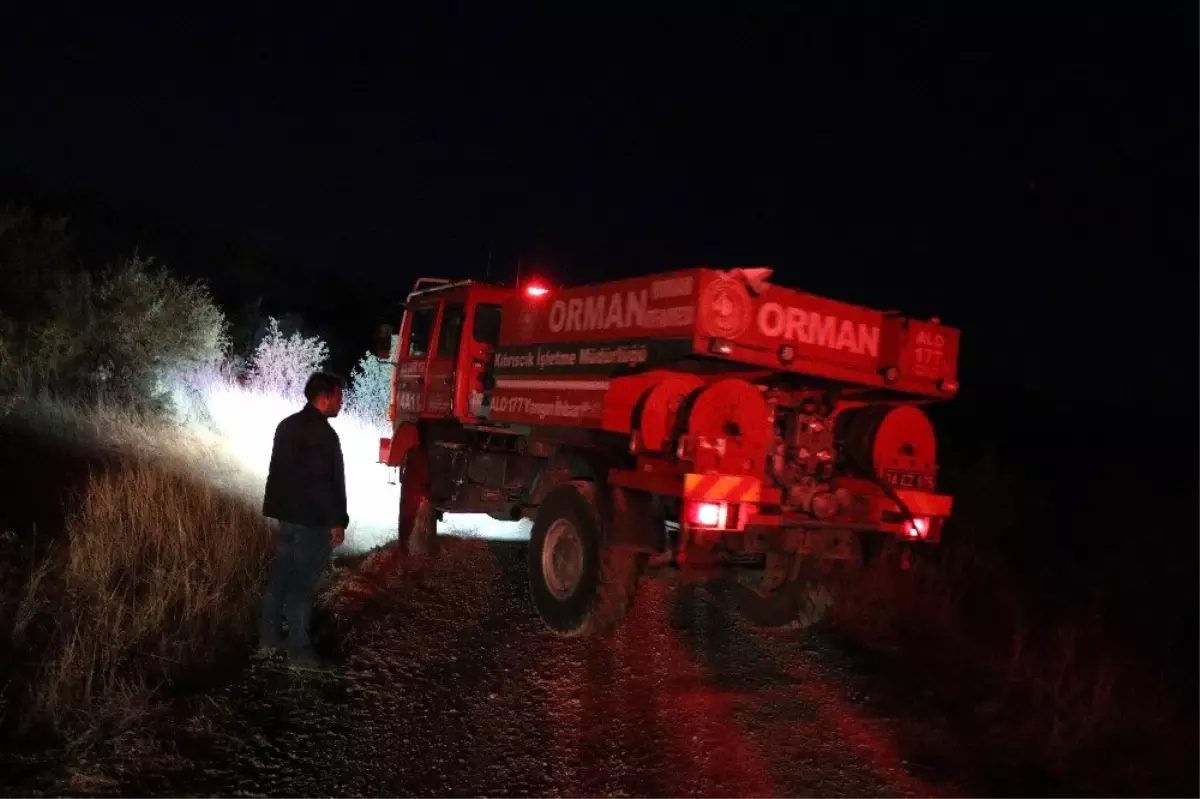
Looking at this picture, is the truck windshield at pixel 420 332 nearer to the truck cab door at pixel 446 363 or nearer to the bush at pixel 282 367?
the truck cab door at pixel 446 363

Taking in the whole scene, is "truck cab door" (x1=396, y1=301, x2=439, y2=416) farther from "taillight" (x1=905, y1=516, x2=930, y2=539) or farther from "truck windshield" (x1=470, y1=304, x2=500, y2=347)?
"taillight" (x1=905, y1=516, x2=930, y2=539)

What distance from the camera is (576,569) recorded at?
6359 mm

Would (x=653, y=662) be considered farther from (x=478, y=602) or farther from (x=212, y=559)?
(x=212, y=559)

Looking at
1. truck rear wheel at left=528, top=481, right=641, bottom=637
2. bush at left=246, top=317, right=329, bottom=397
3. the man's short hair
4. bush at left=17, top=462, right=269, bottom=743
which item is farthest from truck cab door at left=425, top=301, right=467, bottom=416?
bush at left=246, top=317, right=329, bottom=397

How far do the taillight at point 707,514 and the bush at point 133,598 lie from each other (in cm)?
299

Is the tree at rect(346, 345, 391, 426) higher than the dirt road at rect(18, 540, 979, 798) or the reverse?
higher

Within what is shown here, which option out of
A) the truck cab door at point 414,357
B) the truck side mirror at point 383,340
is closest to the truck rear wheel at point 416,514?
the truck cab door at point 414,357

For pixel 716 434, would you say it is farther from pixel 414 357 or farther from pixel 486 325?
pixel 414 357

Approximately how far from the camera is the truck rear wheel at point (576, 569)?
19.7ft

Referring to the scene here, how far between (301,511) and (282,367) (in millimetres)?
10835

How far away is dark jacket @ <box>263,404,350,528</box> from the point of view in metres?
5.23

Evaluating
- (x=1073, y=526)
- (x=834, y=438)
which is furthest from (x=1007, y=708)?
(x=1073, y=526)

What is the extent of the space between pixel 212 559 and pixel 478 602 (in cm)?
210

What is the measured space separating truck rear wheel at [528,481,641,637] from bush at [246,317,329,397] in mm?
9117
